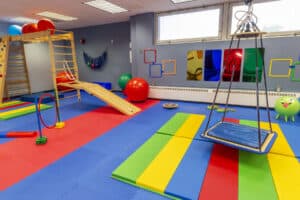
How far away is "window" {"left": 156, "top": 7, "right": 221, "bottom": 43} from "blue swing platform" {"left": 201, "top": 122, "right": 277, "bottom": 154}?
Result: 10.8 ft

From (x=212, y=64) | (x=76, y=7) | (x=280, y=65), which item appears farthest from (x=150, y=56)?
(x=280, y=65)

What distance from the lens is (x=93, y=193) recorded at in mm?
1878

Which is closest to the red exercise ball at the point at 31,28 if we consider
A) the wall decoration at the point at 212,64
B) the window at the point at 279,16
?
the wall decoration at the point at 212,64

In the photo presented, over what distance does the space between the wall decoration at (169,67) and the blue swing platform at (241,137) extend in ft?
10.5

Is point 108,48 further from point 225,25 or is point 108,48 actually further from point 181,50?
point 225,25

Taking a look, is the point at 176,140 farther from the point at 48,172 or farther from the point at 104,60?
the point at 104,60

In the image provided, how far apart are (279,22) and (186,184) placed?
471 centimetres

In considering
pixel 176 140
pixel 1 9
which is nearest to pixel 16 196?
pixel 176 140

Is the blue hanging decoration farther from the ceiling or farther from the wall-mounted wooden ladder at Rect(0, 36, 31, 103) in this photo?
the wall-mounted wooden ladder at Rect(0, 36, 31, 103)

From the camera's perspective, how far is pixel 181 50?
5570mm

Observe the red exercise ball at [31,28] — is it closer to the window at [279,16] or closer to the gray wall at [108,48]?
the gray wall at [108,48]

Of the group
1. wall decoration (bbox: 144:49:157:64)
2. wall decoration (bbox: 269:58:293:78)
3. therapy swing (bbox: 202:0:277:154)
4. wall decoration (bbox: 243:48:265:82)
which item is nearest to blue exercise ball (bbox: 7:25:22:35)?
wall decoration (bbox: 144:49:157:64)

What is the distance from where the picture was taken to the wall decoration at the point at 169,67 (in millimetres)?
5760

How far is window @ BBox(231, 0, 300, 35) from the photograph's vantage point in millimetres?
4328
